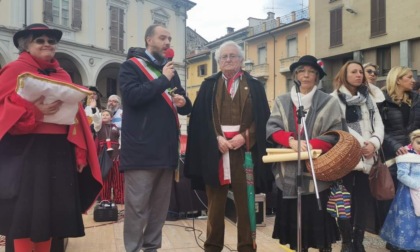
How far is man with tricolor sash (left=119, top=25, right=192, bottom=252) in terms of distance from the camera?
9.19 feet

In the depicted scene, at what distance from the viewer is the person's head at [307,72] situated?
290 centimetres

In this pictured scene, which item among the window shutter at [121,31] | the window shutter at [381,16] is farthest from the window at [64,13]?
the window shutter at [381,16]

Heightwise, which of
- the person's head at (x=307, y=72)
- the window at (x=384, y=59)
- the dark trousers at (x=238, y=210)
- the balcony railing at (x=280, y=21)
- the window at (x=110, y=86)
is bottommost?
the dark trousers at (x=238, y=210)

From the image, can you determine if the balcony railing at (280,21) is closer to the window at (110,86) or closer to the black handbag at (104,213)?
the window at (110,86)

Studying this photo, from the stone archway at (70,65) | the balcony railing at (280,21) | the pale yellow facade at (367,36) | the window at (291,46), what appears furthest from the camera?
the window at (291,46)

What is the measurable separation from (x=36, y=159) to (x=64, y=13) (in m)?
16.7

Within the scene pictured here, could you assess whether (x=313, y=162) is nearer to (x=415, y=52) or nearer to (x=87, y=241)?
(x=87, y=241)

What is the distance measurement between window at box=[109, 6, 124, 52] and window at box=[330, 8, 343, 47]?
12.9 metres

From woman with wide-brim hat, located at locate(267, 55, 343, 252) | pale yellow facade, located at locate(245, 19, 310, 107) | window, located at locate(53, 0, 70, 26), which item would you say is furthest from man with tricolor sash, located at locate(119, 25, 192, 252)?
pale yellow facade, located at locate(245, 19, 310, 107)

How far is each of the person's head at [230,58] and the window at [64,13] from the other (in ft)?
51.0

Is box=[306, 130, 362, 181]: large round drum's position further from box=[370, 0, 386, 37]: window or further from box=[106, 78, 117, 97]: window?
box=[370, 0, 386, 37]: window

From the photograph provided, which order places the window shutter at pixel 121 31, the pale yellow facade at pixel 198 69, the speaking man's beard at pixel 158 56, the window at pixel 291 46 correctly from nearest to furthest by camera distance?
the speaking man's beard at pixel 158 56, the window shutter at pixel 121 31, the window at pixel 291 46, the pale yellow facade at pixel 198 69

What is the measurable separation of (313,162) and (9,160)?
1.90 m

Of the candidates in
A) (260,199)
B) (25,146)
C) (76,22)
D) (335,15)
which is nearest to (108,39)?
(76,22)
